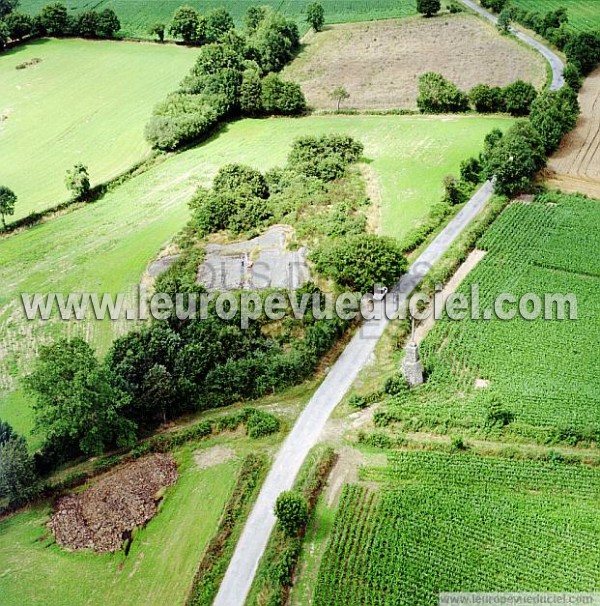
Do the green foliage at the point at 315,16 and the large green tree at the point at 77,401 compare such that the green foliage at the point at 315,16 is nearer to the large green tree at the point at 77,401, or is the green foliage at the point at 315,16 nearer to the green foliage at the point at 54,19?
the green foliage at the point at 54,19

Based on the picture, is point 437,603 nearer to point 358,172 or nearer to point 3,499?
point 3,499

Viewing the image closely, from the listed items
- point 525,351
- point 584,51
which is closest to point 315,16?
point 584,51

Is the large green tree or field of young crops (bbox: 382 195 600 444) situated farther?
field of young crops (bbox: 382 195 600 444)

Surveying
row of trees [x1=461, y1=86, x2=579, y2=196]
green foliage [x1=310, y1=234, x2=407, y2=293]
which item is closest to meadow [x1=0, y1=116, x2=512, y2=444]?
row of trees [x1=461, y1=86, x2=579, y2=196]

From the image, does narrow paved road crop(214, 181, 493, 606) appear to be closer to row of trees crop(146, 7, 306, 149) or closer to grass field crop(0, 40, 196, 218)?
row of trees crop(146, 7, 306, 149)

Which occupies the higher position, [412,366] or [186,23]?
[186,23]

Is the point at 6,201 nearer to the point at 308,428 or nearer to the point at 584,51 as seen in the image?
the point at 308,428
